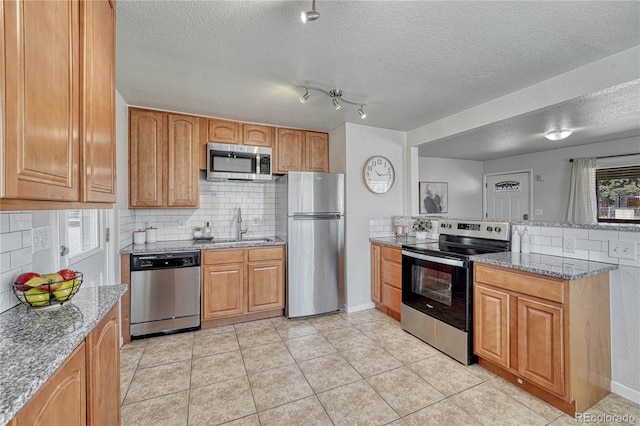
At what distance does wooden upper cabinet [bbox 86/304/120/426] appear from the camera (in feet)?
3.49

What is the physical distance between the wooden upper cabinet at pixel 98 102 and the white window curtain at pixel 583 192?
6.43 meters

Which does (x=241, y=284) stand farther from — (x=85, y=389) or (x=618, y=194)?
(x=618, y=194)

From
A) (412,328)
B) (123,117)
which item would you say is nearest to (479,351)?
(412,328)

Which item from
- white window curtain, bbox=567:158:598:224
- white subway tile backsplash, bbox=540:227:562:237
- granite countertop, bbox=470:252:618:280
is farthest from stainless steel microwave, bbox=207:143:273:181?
white window curtain, bbox=567:158:598:224

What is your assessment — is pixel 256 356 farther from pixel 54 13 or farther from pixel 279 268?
pixel 54 13

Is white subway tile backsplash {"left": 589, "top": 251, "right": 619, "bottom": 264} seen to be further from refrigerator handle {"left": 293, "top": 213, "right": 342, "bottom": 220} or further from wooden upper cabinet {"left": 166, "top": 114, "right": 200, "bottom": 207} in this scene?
wooden upper cabinet {"left": 166, "top": 114, "right": 200, "bottom": 207}

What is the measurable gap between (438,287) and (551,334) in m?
0.91

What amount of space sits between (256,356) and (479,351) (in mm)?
1840

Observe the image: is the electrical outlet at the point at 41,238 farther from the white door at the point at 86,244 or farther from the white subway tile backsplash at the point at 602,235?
the white subway tile backsplash at the point at 602,235

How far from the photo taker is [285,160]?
368cm

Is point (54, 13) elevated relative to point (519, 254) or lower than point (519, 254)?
elevated

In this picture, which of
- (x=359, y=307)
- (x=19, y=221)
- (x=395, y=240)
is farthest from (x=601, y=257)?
(x=19, y=221)

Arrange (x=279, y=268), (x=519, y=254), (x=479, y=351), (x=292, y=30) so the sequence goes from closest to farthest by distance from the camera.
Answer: (x=292, y=30)
(x=479, y=351)
(x=519, y=254)
(x=279, y=268)

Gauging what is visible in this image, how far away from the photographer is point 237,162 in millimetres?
3340
